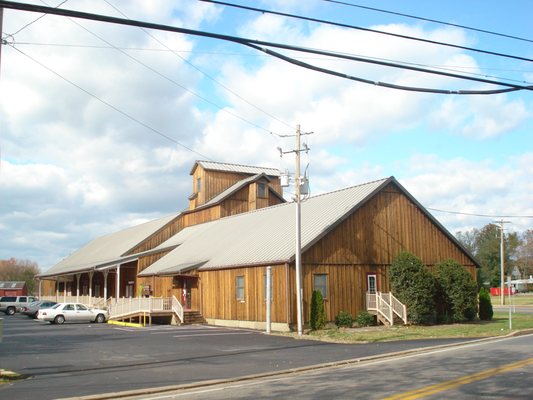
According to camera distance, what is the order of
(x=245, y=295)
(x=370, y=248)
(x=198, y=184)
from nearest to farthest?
(x=245, y=295) < (x=370, y=248) < (x=198, y=184)

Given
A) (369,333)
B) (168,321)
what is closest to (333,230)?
(369,333)

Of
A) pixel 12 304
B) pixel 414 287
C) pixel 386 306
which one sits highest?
pixel 414 287

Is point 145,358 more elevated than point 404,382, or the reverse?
point 404,382

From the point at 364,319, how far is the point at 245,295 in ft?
20.7

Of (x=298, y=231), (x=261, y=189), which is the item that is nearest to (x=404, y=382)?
(x=298, y=231)

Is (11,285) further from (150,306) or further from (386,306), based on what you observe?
(386,306)

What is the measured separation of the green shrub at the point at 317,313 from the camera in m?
Result: 27.5

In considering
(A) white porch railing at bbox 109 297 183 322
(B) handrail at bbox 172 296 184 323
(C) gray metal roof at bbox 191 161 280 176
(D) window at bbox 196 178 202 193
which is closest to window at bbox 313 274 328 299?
(B) handrail at bbox 172 296 184 323

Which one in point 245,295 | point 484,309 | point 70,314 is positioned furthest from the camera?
point 70,314

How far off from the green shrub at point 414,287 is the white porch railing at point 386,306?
305 millimetres

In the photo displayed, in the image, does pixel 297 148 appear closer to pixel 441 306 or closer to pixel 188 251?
pixel 441 306

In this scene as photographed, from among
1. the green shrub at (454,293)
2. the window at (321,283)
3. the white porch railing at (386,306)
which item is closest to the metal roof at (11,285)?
the window at (321,283)

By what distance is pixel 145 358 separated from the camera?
17.8 metres

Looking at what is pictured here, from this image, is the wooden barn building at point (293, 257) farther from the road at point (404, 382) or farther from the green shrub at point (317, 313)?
the road at point (404, 382)
